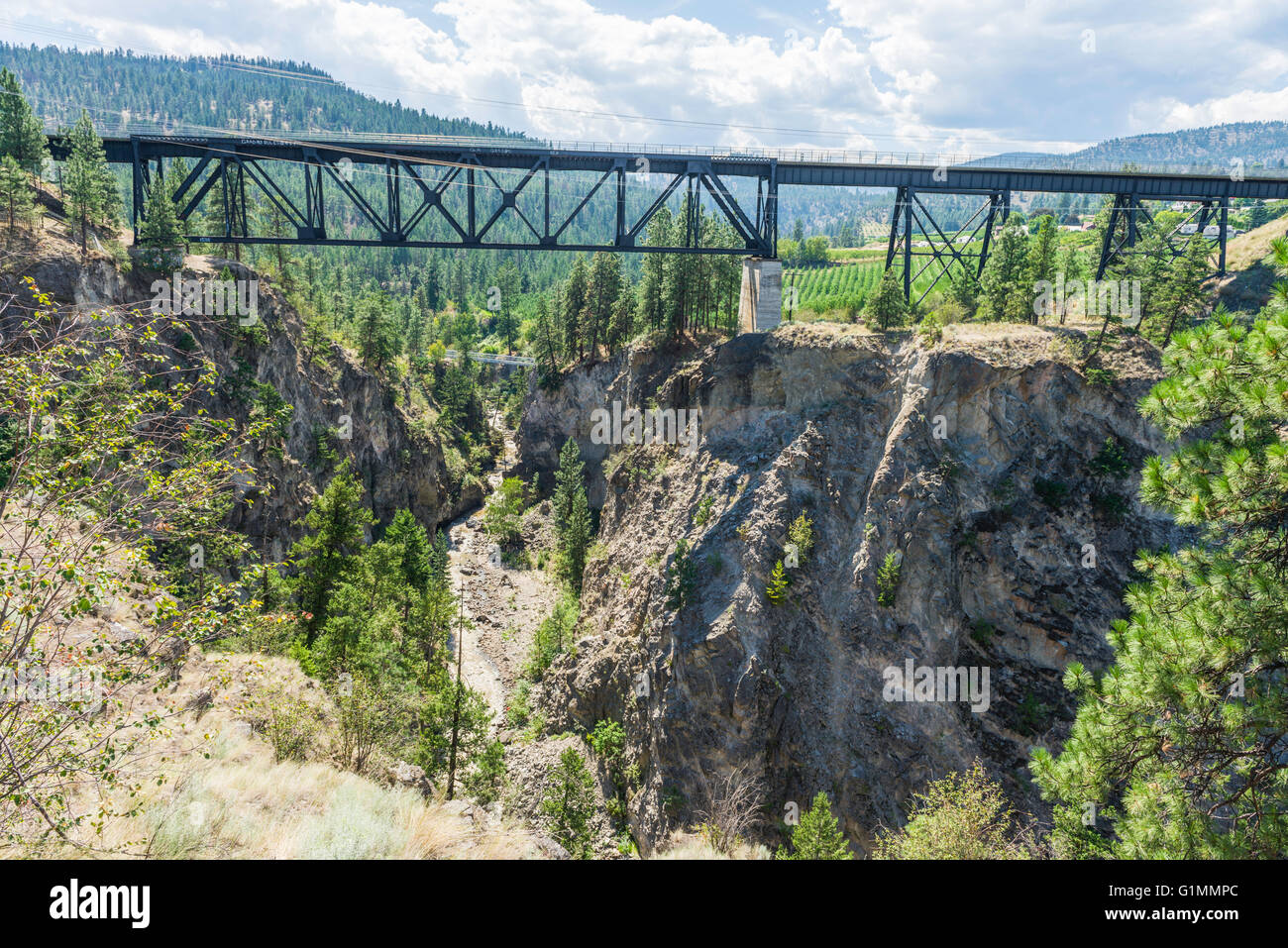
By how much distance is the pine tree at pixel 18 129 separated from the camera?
3344 cm

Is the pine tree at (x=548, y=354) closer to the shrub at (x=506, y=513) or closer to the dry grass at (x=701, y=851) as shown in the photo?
the shrub at (x=506, y=513)

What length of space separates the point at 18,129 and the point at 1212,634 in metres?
52.1

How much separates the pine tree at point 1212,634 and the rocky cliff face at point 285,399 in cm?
2646

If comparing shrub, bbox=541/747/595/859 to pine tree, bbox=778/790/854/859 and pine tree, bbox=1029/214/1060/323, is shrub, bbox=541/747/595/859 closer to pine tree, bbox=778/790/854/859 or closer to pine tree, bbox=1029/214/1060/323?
pine tree, bbox=778/790/854/859

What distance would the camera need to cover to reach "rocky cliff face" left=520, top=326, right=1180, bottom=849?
24859 mm

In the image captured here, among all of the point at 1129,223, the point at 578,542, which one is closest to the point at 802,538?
the point at 578,542

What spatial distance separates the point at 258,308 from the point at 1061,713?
46.7 m

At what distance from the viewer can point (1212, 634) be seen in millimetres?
8203

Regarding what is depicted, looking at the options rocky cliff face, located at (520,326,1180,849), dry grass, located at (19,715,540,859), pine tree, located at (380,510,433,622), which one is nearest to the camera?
dry grass, located at (19,715,540,859)

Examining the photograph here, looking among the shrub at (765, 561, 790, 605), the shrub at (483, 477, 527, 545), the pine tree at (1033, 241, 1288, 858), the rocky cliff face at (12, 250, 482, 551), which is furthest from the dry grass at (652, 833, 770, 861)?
the shrub at (483, 477, 527, 545)

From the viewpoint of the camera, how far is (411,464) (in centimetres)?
5706

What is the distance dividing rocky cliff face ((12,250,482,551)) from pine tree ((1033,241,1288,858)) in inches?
1042

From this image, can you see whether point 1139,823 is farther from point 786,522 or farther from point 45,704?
point 786,522

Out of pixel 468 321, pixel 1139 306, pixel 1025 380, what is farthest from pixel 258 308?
pixel 468 321
